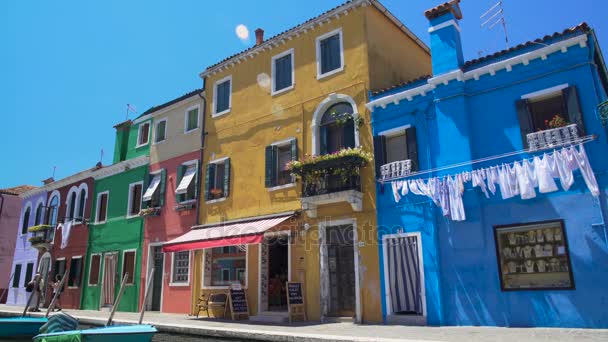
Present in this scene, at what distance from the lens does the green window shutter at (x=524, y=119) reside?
37.7 ft

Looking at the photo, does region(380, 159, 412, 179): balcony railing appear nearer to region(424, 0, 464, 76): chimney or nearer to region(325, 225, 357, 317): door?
region(325, 225, 357, 317): door

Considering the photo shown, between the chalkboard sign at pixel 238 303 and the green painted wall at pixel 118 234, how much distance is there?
22.9 feet

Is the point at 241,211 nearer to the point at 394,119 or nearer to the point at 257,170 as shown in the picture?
the point at 257,170

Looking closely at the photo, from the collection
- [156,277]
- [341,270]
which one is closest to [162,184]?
[156,277]

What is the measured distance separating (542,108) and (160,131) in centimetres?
1670

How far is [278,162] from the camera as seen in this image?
657 inches

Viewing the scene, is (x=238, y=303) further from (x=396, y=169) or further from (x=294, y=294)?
(x=396, y=169)

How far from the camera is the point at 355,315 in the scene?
44.1 ft

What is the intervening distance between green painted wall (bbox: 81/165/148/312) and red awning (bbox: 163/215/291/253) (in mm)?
5048

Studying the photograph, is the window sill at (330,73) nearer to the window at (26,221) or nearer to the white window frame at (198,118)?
the white window frame at (198,118)

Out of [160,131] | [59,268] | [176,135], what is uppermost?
[160,131]

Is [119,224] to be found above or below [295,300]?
above

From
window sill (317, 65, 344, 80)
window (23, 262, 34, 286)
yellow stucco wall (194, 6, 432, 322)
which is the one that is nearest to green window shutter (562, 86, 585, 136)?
yellow stucco wall (194, 6, 432, 322)

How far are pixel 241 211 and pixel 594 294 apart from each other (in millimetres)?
11279
